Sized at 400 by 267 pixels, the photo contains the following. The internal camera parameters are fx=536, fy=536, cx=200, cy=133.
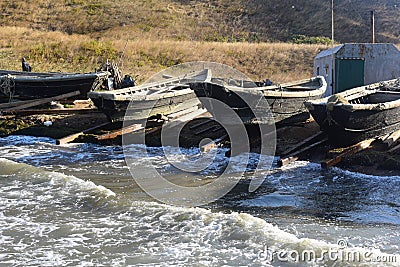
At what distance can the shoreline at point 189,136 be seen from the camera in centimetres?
1149

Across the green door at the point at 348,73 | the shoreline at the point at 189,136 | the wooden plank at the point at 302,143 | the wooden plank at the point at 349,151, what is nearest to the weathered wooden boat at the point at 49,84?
the shoreline at the point at 189,136

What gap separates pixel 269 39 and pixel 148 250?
3753 centimetres

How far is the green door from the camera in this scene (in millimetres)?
17984

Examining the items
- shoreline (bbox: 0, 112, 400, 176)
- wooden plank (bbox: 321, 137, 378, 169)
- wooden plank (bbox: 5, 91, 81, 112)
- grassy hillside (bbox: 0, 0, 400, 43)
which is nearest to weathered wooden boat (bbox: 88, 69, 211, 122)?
shoreline (bbox: 0, 112, 400, 176)

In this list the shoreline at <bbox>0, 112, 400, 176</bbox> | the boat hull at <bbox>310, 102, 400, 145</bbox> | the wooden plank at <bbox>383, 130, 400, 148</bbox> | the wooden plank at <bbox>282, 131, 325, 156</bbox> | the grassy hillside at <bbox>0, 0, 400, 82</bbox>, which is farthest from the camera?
the grassy hillside at <bbox>0, 0, 400, 82</bbox>

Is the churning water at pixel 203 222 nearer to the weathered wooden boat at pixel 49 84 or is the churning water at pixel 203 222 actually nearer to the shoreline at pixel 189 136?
the shoreline at pixel 189 136

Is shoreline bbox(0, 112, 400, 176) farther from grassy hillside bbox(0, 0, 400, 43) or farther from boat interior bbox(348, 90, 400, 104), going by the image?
grassy hillside bbox(0, 0, 400, 43)

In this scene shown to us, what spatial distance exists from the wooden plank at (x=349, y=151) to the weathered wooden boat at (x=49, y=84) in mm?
9240

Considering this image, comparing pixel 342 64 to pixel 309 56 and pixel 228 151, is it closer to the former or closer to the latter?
pixel 228 151

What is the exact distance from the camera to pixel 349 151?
12133mm

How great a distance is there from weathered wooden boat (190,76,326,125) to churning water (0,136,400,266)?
226 cm

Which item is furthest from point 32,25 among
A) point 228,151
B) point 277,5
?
point 228,151

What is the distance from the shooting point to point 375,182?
1052 centimetres

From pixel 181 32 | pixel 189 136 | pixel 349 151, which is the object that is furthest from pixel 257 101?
pixel 181 32
